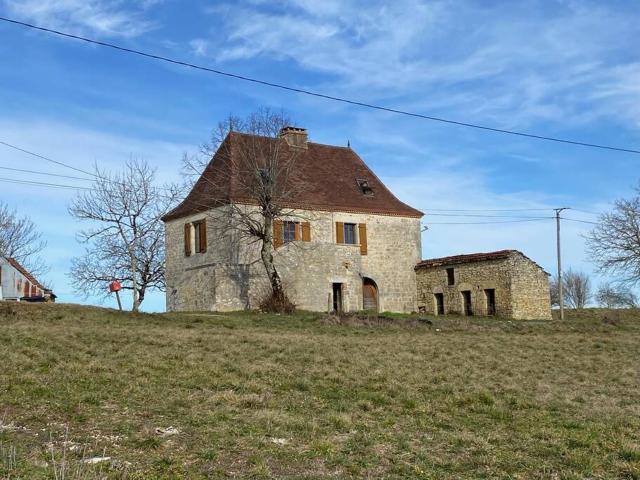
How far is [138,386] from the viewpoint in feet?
40.8

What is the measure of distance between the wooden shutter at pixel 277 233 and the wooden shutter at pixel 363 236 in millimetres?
4789

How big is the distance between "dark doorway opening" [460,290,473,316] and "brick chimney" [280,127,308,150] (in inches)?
468

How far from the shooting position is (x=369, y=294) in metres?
39.0

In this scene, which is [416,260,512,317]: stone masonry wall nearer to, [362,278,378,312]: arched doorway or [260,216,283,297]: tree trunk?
[362,278,378,312]: arched doorway

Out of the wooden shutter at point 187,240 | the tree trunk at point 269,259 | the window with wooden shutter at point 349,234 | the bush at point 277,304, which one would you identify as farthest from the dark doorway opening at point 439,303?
the wooden shutter at point 187,240

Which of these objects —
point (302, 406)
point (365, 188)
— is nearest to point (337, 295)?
point (365, 188)

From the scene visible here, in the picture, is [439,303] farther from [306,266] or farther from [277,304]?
[277,304]

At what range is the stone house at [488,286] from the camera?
1431 inches

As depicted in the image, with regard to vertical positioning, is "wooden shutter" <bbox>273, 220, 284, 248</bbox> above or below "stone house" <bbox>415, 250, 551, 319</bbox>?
above

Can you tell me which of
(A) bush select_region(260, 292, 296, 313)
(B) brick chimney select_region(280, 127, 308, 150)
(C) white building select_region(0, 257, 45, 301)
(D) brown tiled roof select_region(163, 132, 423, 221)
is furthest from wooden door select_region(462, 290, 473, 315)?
(C) white building select_region(0, 257, 45, 301)

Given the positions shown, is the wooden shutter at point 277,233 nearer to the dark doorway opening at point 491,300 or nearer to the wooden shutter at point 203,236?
the wooden shutter at point 203,236

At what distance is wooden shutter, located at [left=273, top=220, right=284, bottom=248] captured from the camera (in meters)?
35.6

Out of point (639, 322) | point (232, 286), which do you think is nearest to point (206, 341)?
point (232, 286)

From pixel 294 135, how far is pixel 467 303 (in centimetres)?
1310
